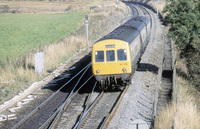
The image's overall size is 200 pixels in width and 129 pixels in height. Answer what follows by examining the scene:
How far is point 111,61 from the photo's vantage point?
15375 mm

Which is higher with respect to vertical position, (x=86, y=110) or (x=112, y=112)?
(x=112, y=112)

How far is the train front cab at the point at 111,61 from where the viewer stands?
Answer: 15375 millimetres

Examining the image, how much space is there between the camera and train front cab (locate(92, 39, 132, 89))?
50.4 ft

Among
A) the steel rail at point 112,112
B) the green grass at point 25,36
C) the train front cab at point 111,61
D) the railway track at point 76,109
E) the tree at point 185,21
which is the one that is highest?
the tree at point 185,21

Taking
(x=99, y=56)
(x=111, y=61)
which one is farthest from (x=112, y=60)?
(x=99, y=56)

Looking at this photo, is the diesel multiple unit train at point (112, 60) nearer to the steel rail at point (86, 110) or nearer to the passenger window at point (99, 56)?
the passenger window at point (99, 56)

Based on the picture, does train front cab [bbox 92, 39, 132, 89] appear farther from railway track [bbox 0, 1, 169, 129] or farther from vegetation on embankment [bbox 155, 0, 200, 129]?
vegetation on embankment [bbox 155, 0, 200, 129]

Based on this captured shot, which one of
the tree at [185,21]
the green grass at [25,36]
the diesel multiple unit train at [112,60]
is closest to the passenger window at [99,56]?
the diesel multiple unit train at [112,60]

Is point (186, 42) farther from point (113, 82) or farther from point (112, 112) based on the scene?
point (112, 112)

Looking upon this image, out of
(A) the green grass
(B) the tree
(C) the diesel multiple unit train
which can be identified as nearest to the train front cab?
(C) the diesel multiple unit train

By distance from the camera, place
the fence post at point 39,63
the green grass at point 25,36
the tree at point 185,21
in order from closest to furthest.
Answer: the tree at point 185,21
the fence post at point 39,63
the green grass at point 25,36

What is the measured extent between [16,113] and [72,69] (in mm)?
8087

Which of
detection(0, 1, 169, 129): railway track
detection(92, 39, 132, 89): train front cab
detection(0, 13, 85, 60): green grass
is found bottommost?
detection(0, 13, 85, 60): green grass

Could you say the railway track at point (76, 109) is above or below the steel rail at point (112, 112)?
below
